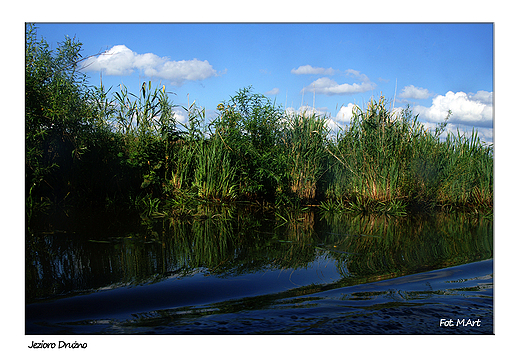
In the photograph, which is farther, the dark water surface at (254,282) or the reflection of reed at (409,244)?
the reflection of reed at (409,244)

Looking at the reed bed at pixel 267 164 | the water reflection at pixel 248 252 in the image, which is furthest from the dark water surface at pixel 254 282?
the reed bed at pixel 267 164

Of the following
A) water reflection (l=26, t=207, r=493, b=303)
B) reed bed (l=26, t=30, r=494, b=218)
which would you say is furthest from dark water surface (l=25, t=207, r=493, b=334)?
reed bed (l=26, t=30, r=494, b=218)

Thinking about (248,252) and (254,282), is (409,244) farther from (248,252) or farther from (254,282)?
(254,282)

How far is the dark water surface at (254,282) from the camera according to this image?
Answer: 250cm

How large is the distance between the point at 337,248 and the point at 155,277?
2.20 m

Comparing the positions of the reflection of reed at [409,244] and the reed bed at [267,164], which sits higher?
the reed bed at [267,164]

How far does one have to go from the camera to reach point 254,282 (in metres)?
3.19

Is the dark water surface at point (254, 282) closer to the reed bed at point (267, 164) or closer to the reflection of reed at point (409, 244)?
the reflection of reed at point (409, 244)

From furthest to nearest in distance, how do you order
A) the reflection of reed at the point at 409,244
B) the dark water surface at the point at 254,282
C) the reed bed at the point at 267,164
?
the reed bed at the point at 267,164, the reflection of reed at the point at 409,244, the dark water surface at the point at 254,282

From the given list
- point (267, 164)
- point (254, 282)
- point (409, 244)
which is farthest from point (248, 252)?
point (267, 164)

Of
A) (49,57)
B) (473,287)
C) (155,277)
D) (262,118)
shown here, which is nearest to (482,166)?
(262,118)

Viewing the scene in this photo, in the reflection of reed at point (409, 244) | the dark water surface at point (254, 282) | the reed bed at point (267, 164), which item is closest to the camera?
the dark water surface at point (254, 282)

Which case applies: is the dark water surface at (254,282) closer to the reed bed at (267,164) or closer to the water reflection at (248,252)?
the water reflection at (248,252)
